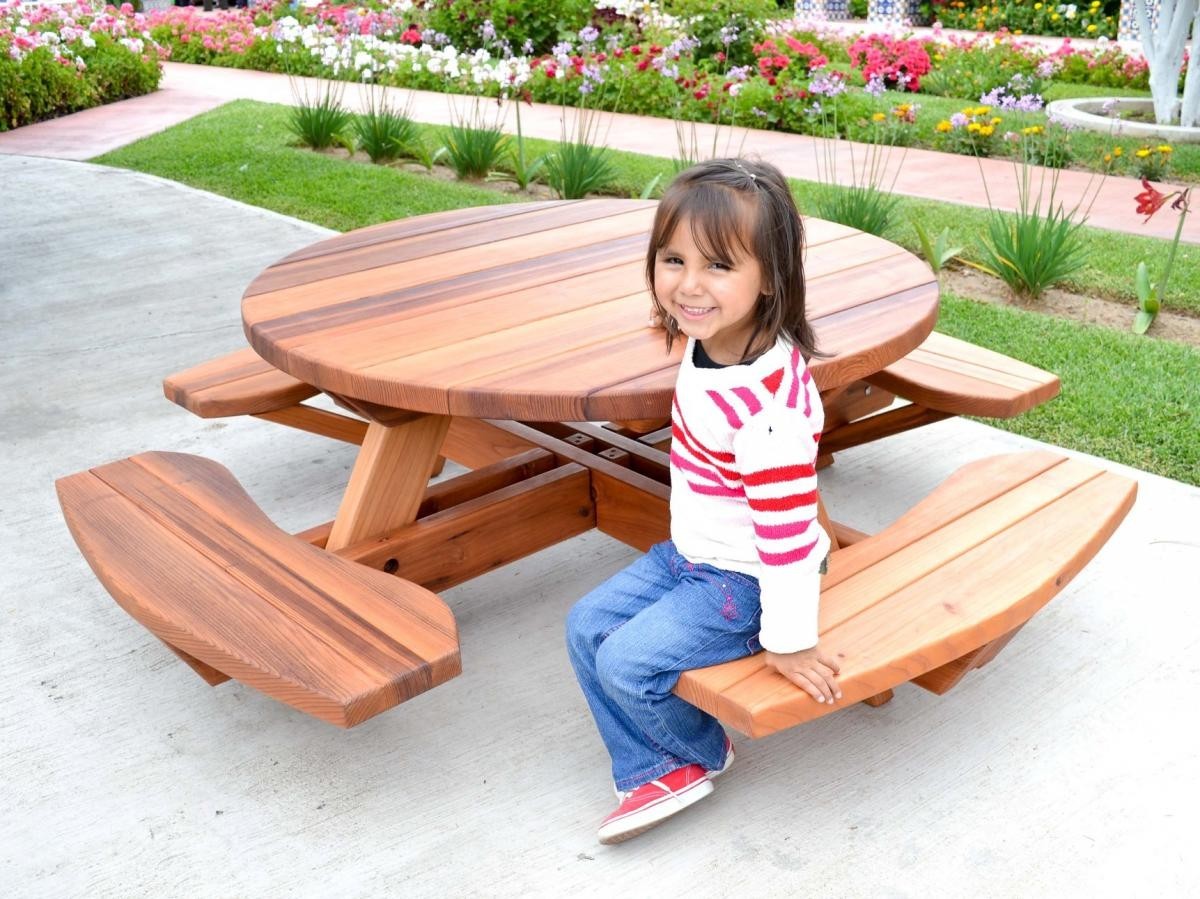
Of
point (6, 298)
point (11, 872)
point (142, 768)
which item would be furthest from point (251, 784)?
point (6, 298)

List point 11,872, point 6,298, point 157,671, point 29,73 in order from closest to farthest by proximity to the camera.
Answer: point 11,872, point 157,671, point 6,298, point 29,73

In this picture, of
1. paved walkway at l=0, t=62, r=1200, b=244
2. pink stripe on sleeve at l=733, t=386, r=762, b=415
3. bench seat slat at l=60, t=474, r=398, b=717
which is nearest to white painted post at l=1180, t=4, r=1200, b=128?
paved walkway at l=0, t=62, r=1200, b=244

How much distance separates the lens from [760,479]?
2109 millimetres

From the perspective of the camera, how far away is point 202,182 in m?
8.14

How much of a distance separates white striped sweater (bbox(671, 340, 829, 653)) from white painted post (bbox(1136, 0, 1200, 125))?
26.9 feet

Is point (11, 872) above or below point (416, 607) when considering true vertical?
below

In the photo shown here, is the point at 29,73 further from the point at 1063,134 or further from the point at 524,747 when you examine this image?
the point at 524,747

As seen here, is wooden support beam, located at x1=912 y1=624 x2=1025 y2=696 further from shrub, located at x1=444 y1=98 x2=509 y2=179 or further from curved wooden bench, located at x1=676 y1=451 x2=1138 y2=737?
shrub, located at x1=444 y1=98 x2=509 y2=179

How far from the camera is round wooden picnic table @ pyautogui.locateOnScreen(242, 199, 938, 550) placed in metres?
2.42

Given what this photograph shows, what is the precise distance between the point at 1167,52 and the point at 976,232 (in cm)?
419

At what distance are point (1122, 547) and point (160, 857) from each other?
246 centimetres

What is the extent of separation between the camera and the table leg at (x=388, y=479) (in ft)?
9.20

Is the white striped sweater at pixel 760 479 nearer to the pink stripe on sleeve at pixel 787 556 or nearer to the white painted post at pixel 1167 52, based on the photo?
the pink stripe on sleeve at pixel 787 556

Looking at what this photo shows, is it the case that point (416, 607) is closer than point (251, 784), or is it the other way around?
point (416, 607)
